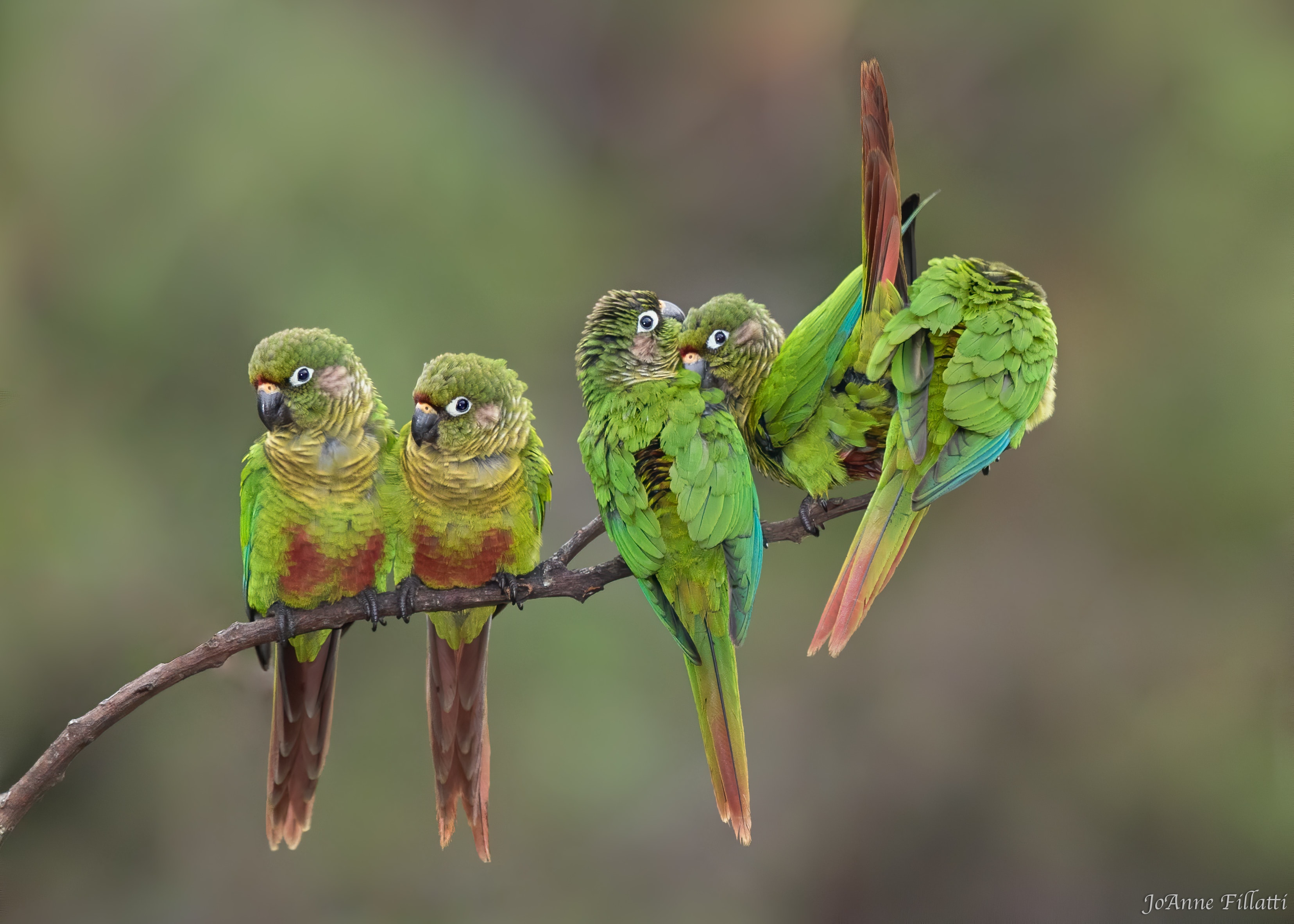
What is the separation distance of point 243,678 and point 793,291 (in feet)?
9.09

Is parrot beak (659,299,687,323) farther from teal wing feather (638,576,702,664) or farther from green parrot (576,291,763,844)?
teal wing feather (638,576,702,664)

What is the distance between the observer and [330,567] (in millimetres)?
1662

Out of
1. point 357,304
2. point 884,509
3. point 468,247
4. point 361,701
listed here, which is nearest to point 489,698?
point 361,701

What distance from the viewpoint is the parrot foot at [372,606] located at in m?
1.58

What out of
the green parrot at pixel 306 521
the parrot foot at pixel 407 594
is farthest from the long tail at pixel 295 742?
the parrot foot at pixel 407 594

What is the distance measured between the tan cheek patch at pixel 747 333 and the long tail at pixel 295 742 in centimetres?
96

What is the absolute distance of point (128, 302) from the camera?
3.62 meters

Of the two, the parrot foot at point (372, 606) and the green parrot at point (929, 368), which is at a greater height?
the green parrot at point (929, 368)

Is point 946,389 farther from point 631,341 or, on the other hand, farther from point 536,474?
point 536,474

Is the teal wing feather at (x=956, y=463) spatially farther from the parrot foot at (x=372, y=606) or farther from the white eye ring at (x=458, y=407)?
the parrot foot at (x=372, y=606)

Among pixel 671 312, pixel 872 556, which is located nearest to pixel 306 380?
pixel 671 312

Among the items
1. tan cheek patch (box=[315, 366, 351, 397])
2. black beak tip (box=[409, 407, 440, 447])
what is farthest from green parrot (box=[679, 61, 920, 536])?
tan cheek patch (box=[315, 366, 351, 397])

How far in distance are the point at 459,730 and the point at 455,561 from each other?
34 cm
